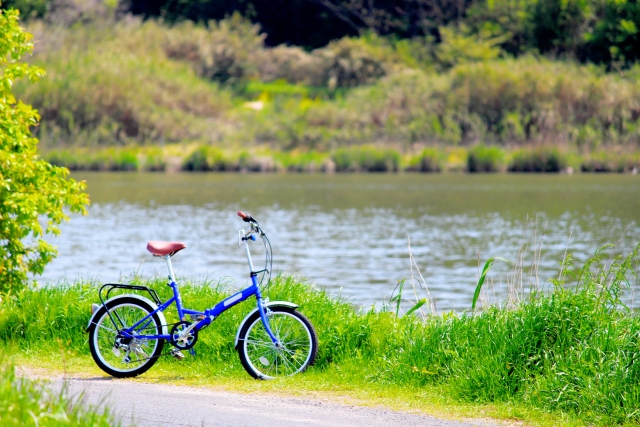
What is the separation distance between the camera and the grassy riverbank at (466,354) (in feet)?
27.9

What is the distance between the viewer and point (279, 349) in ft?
31.6

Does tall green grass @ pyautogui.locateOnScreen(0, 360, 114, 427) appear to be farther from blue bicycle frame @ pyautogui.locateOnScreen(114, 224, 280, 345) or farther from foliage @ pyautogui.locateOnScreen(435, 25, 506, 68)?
foliage @ pyautogui.locateOnScreen(435, 25, 506, 68)

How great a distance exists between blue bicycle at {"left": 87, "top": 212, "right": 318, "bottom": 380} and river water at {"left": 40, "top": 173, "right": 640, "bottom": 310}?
4.49 m

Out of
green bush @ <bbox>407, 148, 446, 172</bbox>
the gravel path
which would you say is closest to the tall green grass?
the gravel path

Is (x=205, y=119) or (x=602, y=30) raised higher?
(x=602, y=30)

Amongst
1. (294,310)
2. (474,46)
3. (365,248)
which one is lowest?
(365,248)

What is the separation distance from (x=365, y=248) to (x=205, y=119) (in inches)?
1409

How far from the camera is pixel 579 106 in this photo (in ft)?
178

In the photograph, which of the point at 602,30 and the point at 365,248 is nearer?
the point at 365,248

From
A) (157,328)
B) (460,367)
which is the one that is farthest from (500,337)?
(157,328)

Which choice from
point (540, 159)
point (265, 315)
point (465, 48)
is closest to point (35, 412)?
point (265, 315)

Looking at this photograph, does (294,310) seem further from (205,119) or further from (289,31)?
(289,31)

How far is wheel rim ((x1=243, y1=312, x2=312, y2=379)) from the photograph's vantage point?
31.6 feet

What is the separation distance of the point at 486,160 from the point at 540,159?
2451 millimetres
